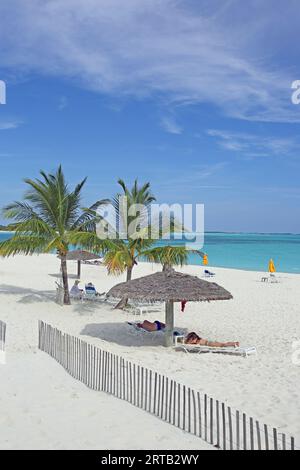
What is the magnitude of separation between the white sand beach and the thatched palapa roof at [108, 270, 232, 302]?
158 centimetres

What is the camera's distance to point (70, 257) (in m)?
29.0

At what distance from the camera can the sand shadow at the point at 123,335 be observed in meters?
13.4

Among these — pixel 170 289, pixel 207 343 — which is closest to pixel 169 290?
pixel 170 289

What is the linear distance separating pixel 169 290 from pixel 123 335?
309 centimetres

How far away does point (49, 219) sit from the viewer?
18.9 meters

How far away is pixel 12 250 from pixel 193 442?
13.3 meters

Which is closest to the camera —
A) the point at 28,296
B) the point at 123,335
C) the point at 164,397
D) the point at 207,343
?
the point at 164,397

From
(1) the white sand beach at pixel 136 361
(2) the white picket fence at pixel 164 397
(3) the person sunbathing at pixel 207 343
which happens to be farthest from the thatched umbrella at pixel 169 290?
(2) the white picket fence at pixel 164 397

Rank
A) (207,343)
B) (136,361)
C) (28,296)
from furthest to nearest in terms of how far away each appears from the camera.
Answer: (28,296)
(207,343)
(136,361)

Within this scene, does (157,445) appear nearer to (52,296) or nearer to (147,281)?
(147,281)

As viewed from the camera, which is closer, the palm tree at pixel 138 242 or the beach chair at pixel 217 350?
the beach chair at pixel 217 350

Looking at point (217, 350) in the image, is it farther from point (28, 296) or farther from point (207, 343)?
point (28, 296)

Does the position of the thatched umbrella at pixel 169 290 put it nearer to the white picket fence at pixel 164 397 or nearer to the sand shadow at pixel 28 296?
the white picket fence at pixel 164 397
